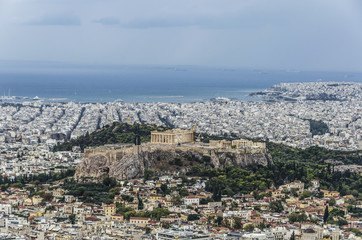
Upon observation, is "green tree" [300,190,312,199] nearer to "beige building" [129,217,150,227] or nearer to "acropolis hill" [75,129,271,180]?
"acropolis hill" [75,129,271,180]

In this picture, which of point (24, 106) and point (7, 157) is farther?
point (24, 106)

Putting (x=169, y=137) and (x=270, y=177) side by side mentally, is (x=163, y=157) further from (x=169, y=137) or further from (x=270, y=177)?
(x=270, y=177)

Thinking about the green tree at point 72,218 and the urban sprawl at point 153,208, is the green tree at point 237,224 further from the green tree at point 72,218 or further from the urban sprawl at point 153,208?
the green tree at point 72,218

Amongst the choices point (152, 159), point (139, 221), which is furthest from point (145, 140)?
point (139, 221)

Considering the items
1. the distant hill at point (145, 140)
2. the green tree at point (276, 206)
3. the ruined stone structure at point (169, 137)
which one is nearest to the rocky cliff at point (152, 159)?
the ruined stone structure at point (169, 137)

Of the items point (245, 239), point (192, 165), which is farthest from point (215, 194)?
point (245, 239)

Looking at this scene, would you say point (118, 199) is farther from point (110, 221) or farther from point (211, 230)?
point (211, 230)

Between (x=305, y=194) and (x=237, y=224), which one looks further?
(x=305, y=194)
